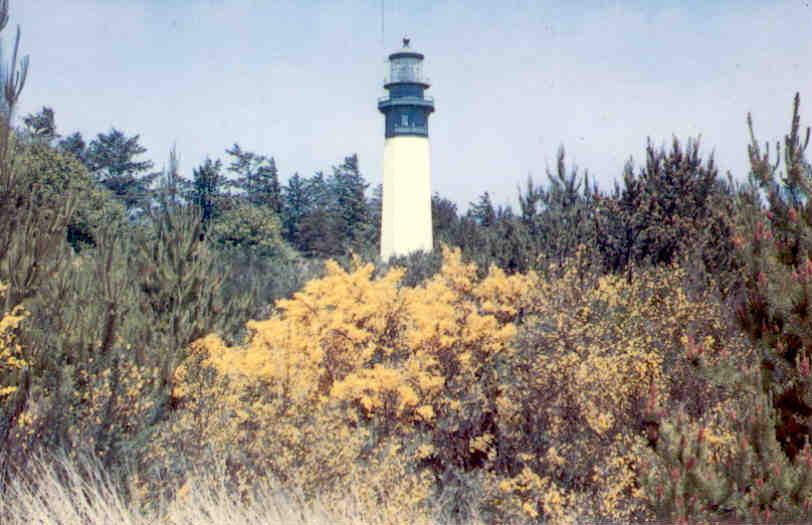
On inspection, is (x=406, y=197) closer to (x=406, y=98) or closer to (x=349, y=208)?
(x=406, y=98)

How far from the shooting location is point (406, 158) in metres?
34.1

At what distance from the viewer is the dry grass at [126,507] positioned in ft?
16.1

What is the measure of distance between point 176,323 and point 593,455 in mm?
5542

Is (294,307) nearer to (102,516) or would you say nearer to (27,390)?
(27,390)

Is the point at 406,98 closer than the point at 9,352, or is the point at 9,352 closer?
the point at 9,352

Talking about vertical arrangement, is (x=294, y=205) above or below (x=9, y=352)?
above

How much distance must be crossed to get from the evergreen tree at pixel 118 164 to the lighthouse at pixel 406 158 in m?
19.9

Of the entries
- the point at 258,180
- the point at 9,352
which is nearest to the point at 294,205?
the point at 258,180

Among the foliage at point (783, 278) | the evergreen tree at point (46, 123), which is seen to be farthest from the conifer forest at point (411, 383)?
the evergreen tree at point (46, 123)

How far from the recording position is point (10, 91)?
5160mm

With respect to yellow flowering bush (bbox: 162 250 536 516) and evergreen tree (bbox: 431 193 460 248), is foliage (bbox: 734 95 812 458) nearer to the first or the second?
yellow flowering bush (bbox: 162 250 536 516)

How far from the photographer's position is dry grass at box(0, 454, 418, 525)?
4.89 meters

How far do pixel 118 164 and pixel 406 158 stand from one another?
2395 centimetres

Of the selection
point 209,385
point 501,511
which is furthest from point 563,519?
point 209,385
